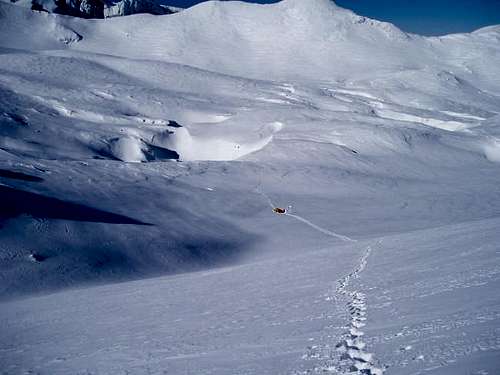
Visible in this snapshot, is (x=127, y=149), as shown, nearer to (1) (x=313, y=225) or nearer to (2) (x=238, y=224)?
(2) (x=238, y=224)

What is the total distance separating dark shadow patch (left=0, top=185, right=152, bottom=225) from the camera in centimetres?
1219

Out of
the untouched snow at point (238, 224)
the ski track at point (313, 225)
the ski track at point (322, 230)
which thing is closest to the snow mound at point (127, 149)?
the untouched snow at point (238, 224)

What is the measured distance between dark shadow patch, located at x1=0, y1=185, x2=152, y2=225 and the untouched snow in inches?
2.9

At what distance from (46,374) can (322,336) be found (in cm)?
280

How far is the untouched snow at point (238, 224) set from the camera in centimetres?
420

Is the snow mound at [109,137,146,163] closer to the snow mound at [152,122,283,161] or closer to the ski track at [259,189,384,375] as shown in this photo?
the snow mound at [152,122,283,161]

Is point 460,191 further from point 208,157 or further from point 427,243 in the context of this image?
point 208,157

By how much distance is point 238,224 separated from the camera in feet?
50.2

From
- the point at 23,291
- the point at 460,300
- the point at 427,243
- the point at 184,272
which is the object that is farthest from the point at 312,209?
the point at 460,300

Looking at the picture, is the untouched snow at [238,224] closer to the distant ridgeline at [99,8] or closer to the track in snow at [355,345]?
the track in snow at [355,345]

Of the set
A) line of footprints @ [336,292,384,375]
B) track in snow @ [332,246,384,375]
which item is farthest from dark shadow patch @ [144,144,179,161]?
line of footprints @ [336,292,384,375]

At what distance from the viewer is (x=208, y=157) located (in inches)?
1114

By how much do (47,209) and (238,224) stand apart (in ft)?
20.4

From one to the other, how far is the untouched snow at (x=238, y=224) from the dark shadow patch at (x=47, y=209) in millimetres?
73
